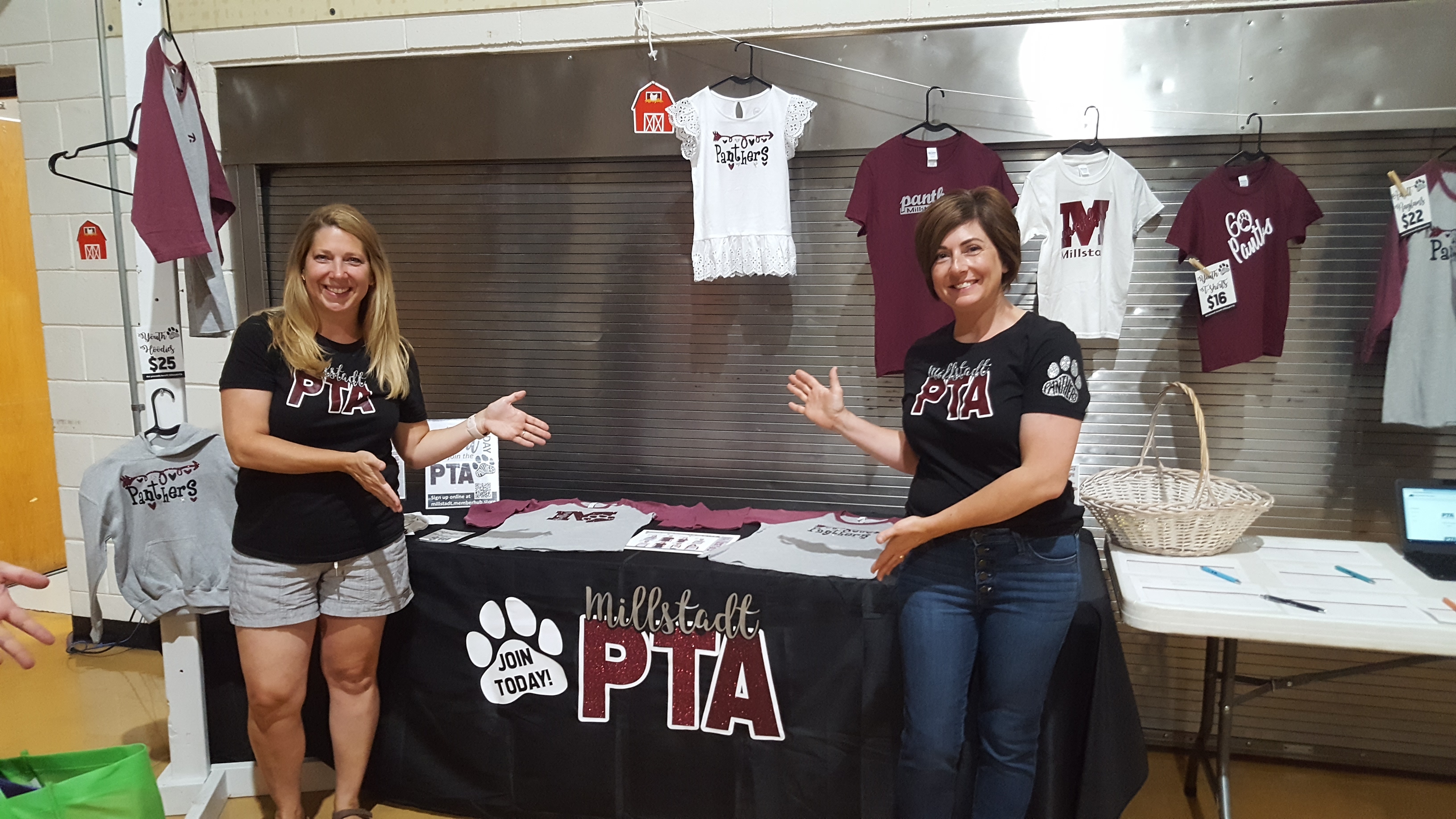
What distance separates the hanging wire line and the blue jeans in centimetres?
157

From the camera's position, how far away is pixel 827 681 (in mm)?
2164

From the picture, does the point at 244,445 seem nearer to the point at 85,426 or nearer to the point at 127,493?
the point at 127,493

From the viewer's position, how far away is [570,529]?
8.63 ft

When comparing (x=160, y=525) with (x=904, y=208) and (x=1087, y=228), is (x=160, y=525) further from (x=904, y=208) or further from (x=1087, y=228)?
(x=1087, y=228)

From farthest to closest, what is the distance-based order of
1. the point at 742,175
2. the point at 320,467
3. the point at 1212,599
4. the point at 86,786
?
the point at 742,175
the point at 320,467
the point at 1212,599
the point at 86,786

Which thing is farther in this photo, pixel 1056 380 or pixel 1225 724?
pixel 1225 724

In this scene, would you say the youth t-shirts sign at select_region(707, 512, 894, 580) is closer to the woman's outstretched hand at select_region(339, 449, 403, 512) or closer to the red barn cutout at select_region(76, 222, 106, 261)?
the woman's outstretched hand at select_region(339, 449, 403, 512)

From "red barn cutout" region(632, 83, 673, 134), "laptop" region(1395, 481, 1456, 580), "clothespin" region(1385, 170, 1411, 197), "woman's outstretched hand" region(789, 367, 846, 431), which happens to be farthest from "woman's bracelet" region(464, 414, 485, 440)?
"clothespin" region(1385, 170, 1411, 197)

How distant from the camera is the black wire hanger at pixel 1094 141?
8.59 feet

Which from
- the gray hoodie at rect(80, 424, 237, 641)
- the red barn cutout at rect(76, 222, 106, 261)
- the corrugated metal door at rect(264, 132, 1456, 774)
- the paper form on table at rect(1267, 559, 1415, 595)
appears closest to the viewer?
the paper form on table at rect(1267, 559, 1415, 595)

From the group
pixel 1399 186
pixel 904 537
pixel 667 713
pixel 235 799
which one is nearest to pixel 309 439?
pixel 667 713

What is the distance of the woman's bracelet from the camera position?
2.24 metres

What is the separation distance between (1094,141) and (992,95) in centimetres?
35

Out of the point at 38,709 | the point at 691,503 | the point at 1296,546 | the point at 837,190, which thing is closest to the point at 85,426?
the point at 38,709
